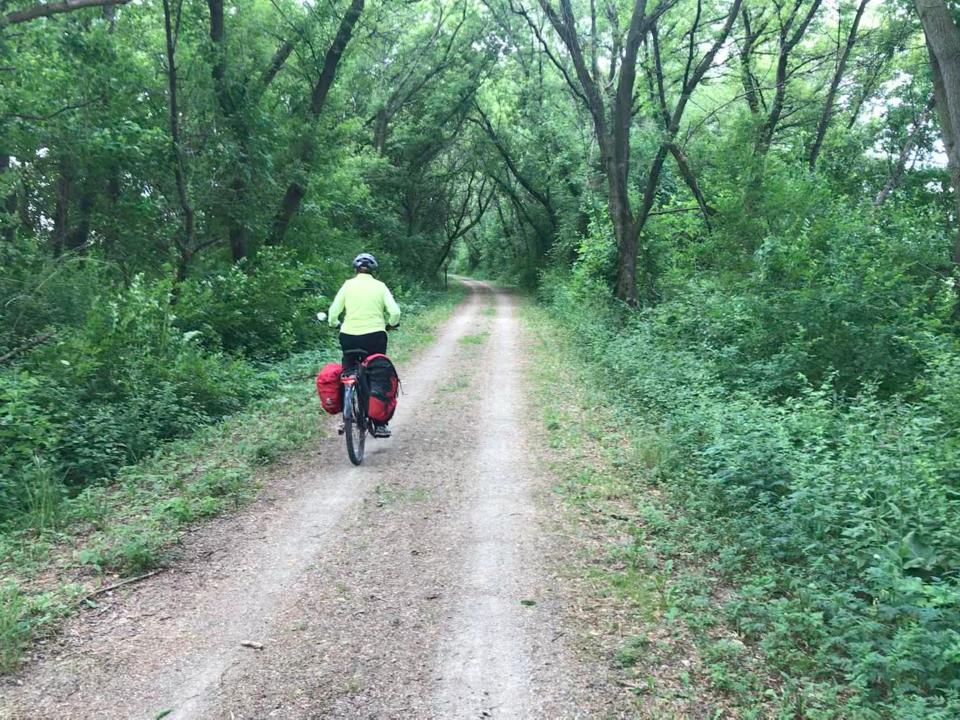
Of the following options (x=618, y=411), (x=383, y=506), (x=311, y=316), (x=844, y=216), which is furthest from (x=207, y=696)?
(x=844, y=216)

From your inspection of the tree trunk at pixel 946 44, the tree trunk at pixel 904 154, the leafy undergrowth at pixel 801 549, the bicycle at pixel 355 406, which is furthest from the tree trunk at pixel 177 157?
the tree trunk at pixel 904 154

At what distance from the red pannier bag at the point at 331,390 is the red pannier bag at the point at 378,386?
31cm

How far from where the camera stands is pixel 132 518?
17.5 feet

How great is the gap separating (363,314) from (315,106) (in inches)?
387

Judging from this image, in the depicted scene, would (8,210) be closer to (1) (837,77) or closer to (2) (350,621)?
(2) (350,621)

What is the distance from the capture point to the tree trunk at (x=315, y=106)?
1423 cm

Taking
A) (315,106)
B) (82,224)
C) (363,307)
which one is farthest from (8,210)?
(363,307)

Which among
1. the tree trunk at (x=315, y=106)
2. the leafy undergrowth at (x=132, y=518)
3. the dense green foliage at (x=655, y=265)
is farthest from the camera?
the tree trunk at (x=315, y=106)

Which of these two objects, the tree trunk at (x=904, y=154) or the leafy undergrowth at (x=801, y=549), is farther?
the tree trunk at (x=904, y=154)

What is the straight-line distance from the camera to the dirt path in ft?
10.5

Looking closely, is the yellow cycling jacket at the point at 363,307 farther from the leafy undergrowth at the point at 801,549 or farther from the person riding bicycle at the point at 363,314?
the leafy undergrowth at the point at 801,549

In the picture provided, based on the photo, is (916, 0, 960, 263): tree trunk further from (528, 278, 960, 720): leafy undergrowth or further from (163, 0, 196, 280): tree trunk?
(163, 0, 196, 280): tree trunk

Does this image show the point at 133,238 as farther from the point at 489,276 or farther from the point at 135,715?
the point at 489,276

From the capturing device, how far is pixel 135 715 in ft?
10.0
